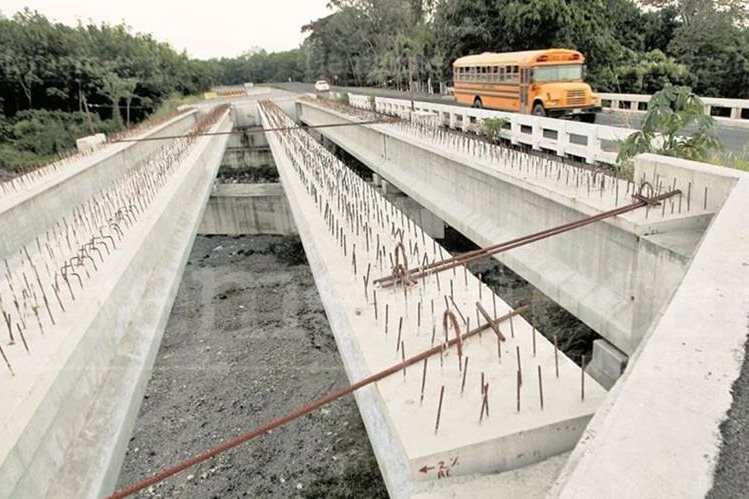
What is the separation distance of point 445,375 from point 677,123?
5.93 metres

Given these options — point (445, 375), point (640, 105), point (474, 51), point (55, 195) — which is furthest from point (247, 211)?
point (474, 51)

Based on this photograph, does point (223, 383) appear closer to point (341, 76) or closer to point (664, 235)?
point (664, 235)

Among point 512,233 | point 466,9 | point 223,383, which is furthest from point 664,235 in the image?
point 466,9

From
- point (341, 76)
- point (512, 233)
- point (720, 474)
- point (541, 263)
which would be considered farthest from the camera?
point (341, 76)

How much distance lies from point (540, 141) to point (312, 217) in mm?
5678

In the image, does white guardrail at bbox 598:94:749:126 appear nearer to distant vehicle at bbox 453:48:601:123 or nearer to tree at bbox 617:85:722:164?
distant vehicle at bbox 453:48:601:123

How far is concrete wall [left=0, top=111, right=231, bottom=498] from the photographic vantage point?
4176mm

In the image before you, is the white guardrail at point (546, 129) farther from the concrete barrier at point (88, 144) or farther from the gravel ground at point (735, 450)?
the concrete barrier at point (88, 144)

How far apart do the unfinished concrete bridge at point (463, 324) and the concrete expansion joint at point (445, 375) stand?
0.06 feet

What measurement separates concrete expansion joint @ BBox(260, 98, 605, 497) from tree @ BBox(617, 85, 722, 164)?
3662mm

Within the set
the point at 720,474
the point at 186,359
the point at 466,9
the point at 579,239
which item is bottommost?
the point at 186,359

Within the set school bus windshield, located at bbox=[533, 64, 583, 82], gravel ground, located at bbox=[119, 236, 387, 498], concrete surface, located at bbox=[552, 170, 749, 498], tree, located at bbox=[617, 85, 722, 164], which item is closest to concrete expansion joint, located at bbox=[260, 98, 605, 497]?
concrete surface, located at bbox=[552, 170, 749, 498]

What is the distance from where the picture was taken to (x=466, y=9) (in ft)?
111

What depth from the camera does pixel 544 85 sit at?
17953mm
